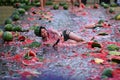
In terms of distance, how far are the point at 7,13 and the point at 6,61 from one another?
962 centimetres

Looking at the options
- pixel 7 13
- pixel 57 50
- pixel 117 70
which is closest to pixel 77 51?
pixel 57 50

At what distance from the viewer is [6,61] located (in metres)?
10.7

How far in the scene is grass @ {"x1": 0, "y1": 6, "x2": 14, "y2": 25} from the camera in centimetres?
1836

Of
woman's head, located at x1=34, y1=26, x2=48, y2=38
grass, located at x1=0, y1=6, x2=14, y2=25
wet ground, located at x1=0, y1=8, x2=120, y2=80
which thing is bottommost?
grass, located at x1=0, y1=6, x2=14, y2=25

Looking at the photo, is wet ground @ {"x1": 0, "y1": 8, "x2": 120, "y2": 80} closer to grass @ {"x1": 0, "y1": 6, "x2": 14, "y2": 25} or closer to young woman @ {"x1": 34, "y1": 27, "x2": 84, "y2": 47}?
young woman @ {"x1": 34, "y1": 27, "x2": 84, "y2": 47}

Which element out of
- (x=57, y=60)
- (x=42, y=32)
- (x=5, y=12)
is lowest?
(x=5, y=12)

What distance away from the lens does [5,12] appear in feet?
67.2

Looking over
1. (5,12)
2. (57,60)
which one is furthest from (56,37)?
(5,12)

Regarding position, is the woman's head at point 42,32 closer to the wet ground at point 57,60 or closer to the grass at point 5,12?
the wet ground at point 57,60

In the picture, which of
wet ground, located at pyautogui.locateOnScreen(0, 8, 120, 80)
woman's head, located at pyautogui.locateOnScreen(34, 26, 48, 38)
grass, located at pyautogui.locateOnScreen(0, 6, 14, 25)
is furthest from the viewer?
grass, located at pyautogui.locateOnScreen(0, 6, 14, 25)

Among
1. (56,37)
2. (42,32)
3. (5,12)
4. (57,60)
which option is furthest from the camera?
(5,12)

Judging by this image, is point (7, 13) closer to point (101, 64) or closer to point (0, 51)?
point (0, 51)

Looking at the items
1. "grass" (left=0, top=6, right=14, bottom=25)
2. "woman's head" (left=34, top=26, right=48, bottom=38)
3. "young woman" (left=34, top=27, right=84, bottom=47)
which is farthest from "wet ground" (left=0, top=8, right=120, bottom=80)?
"grass" (left=0, top=6, right=14, bottom=25)

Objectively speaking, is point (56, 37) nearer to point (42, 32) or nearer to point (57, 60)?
point (42, 32)
